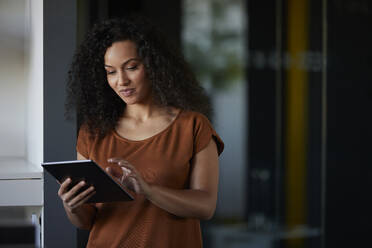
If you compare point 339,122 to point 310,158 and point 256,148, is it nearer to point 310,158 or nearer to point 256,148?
point 310,158

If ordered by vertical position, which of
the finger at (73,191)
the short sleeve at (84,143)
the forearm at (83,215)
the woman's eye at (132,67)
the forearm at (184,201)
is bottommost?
the forearm at (83,215)

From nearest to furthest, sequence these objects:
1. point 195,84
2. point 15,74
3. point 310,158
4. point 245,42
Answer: point 195,84, point 15,74, point 245,42, point 310,158

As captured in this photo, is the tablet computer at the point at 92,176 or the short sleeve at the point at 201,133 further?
the short sleeve at the point at 201,133

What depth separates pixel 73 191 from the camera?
143 centimetres

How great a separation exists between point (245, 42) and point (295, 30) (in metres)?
0.32

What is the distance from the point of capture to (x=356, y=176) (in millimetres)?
3033

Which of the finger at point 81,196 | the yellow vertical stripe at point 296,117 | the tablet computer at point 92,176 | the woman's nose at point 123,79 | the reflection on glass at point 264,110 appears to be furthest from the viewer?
the yellow vertical stripe at point 296,117

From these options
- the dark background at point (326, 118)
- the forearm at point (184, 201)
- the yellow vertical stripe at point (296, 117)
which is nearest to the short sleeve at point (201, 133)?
the forearm at point (184, 201)

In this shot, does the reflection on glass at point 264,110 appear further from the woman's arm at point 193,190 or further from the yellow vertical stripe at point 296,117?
the woman's arm at point 193,190

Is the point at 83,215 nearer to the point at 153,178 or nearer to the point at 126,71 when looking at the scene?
the point at 153,178

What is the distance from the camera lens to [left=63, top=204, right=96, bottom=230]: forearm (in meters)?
1.56

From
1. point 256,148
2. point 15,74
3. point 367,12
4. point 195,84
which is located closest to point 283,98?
point 256,148

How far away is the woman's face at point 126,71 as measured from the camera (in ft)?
5.07

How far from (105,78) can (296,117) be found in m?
1.43
